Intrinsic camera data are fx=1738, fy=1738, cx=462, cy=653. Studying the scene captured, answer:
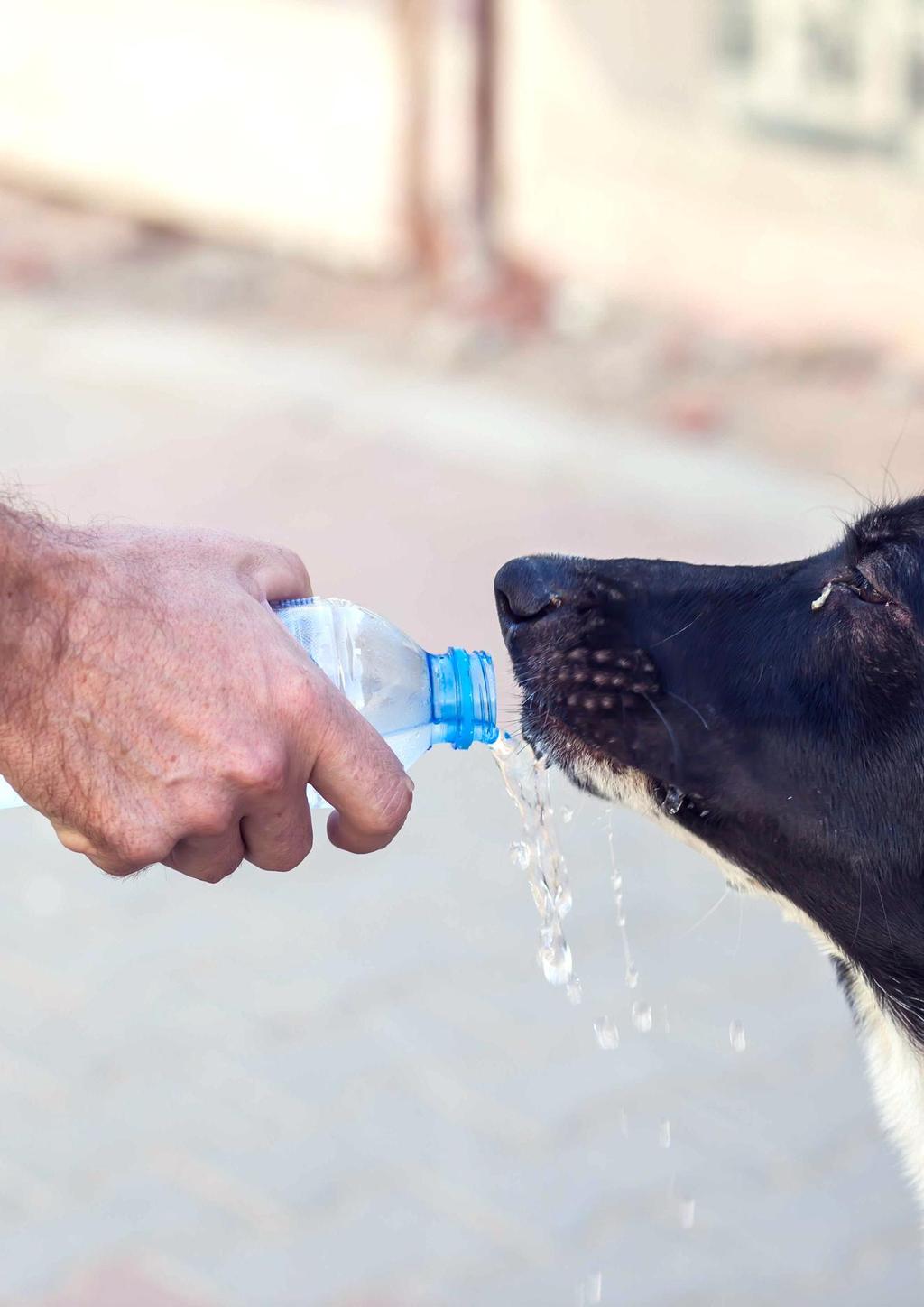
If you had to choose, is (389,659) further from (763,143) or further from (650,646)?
(763,143)

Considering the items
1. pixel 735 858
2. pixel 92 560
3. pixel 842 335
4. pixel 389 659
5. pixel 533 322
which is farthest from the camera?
pixel 533 322

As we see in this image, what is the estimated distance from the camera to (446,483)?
678cm

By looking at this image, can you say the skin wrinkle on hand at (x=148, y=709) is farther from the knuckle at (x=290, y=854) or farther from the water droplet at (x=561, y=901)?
the water droplet at (x=561, y=901)

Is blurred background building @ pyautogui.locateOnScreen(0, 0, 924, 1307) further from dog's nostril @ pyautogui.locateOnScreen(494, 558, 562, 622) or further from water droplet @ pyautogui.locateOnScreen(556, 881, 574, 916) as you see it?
water droplet @ pyautogui.locateOnScreen(556, 881, 574, 916)

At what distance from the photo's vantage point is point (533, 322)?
827cm

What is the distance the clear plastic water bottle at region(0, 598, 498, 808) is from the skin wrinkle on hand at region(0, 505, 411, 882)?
A: 209 mm

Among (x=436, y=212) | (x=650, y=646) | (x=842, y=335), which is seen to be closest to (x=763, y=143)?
(x=842, y=335)

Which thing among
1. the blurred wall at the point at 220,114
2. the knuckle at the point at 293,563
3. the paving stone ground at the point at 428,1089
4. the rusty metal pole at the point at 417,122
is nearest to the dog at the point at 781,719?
the knuckle at the point at 293,563

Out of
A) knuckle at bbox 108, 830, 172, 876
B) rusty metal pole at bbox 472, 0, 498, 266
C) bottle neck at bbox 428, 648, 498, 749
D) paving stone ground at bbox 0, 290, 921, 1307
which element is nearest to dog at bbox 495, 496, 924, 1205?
bottle neck at bbox 428, 648, 498, 749

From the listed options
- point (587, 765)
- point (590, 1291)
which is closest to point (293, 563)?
point (587, 765)

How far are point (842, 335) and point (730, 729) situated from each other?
5.56 m

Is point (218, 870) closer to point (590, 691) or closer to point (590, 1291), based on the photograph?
point (590, 691)

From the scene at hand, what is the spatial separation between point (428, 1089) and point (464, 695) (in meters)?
1.88

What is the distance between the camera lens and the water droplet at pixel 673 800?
2461 millimetres
